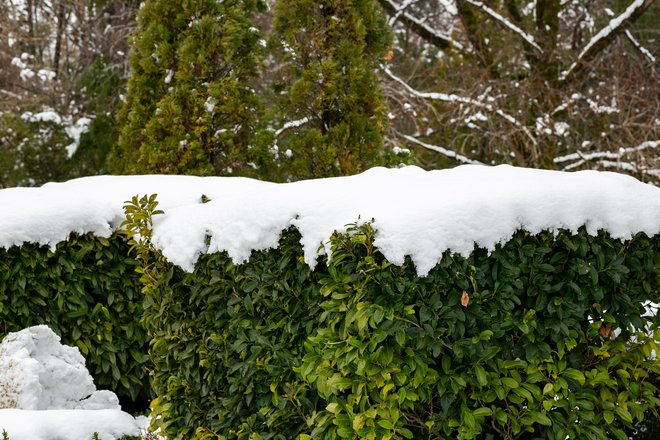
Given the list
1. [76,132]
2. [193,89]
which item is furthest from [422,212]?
[76,132]

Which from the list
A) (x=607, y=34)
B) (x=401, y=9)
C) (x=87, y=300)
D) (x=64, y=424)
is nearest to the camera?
(x=64, y=424)

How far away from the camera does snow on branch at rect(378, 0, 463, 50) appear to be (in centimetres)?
1188

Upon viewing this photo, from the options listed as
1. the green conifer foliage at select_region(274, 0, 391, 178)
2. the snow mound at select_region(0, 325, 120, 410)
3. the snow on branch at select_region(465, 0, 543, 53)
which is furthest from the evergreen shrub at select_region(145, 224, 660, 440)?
the snow on branch at select_region(465, 0, 543, 53)

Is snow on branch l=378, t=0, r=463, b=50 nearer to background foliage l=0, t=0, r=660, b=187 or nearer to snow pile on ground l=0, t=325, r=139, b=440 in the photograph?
background foliage l=0, t=0, r=660, b=187

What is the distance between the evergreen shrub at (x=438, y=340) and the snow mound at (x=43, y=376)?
120 centimetres

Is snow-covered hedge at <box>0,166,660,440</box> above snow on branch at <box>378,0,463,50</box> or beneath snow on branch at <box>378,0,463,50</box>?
beneath

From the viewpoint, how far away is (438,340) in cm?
278

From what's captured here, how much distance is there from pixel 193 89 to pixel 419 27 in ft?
22.8

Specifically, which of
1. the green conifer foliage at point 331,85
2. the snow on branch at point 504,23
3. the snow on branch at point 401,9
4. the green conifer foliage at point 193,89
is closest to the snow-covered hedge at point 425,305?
the green conifer foliage at point 331,85

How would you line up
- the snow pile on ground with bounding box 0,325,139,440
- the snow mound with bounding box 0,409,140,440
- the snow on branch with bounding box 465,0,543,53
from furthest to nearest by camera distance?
the snow on branch with bounding box 465,0,543,53 < the snow pile on ground with bounding box 0,325,139,440 < the snow mound with bounding box 0,409,140,440

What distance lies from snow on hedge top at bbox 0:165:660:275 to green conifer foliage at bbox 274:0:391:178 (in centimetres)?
220

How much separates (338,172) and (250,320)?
115 inches

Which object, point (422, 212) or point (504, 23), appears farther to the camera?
point (504, 23)

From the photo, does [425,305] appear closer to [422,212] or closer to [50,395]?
[422,212]
